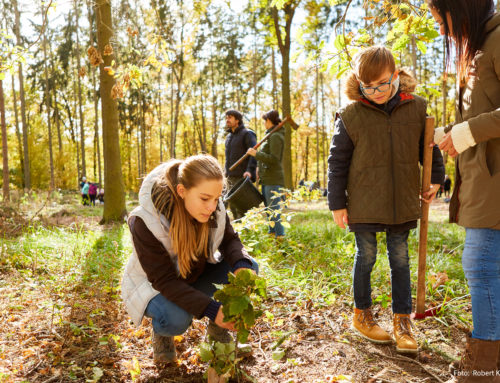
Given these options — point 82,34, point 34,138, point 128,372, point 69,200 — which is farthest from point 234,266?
point 34,138

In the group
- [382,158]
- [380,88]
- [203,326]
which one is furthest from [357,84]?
[203,326]

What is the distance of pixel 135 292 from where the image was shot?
2045 mm

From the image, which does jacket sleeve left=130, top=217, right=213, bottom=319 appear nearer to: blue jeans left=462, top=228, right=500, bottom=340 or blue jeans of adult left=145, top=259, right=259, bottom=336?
blue jeans of adult left=145, top=259, right=259, bottom=336

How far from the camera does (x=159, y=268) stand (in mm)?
1896

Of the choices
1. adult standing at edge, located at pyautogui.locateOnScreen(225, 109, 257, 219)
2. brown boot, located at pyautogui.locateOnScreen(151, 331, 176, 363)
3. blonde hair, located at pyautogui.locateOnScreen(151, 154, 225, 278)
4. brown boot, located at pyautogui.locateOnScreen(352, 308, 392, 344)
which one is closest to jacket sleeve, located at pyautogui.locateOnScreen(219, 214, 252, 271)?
blonde hair, located at pyautogui.locateOnScreen(151, 154, 225, 278)

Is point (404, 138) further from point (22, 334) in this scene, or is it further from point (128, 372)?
point (22, 334)

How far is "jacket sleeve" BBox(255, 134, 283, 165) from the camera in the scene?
4.68 m

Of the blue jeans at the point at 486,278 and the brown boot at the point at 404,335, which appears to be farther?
the brown boot at the point at 404,335

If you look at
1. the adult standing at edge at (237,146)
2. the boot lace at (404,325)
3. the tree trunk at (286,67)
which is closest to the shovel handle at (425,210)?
the boot lace at (404,325)

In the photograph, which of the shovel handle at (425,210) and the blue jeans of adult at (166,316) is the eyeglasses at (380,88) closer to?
the shovel handle at (425,210)

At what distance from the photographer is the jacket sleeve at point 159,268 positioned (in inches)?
72.0

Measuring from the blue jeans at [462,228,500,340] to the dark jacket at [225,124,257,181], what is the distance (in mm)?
3690

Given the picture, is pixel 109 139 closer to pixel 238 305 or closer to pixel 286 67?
pixel 286 67

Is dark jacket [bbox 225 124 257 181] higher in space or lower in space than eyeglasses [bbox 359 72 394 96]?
lower
